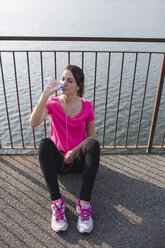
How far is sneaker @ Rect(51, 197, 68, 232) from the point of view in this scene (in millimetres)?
2191

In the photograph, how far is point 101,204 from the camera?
2518 mm

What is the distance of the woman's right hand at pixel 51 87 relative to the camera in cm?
227

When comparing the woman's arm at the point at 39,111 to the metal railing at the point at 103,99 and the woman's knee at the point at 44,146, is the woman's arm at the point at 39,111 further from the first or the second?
the metal railing at the point at 103,99

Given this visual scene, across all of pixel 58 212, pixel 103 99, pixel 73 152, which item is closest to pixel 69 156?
pixel 73 152

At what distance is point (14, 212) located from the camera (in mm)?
2400

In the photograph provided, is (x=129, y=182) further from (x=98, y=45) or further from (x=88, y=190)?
(x=98, y=45)

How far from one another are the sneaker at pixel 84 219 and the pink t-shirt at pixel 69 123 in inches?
24.5

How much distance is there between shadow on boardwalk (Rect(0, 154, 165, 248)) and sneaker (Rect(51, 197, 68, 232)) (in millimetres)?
54

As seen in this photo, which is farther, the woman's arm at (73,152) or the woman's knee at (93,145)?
the woman's arm at (73,152)

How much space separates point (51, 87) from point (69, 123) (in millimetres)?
435

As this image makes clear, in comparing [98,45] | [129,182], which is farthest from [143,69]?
[129,182]

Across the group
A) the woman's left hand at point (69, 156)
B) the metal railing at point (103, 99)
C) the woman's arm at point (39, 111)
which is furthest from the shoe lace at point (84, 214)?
the metal railing at point (103, 99)

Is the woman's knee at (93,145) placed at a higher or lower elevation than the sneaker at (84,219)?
higher

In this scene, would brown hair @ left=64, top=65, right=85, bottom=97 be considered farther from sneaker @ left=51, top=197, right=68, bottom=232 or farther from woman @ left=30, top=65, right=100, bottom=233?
sneaker @ left=51, top=197, right=68, bottom=232
